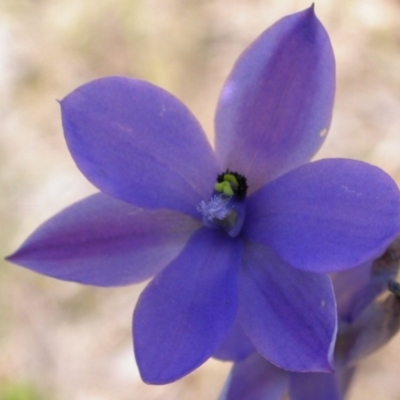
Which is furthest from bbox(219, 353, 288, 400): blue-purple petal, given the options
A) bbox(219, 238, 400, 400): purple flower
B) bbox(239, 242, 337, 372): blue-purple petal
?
bbox(239, 242, 337, 372): blue-purple petal

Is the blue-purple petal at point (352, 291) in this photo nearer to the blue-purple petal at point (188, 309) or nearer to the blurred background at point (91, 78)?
the blue-purple petal at point (188, 309)

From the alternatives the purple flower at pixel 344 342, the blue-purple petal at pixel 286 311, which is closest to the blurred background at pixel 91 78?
the purple flower at pixel 344 342

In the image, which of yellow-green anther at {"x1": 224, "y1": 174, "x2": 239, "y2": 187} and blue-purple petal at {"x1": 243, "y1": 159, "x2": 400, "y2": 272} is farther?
yellow-green anther at {"x1": 224, "y1": 174, "x2": 239, "y2": 187}

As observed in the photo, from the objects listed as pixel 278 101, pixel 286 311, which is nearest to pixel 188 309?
pixel 286 311

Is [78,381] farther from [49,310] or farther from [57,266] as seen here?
[57,266]

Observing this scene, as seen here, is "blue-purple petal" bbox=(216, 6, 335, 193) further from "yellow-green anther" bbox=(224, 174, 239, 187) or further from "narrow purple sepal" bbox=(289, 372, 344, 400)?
"narrow purple sepal" bbox=(289, 372, 344, 400)

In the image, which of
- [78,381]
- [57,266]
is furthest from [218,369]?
[57,266]
